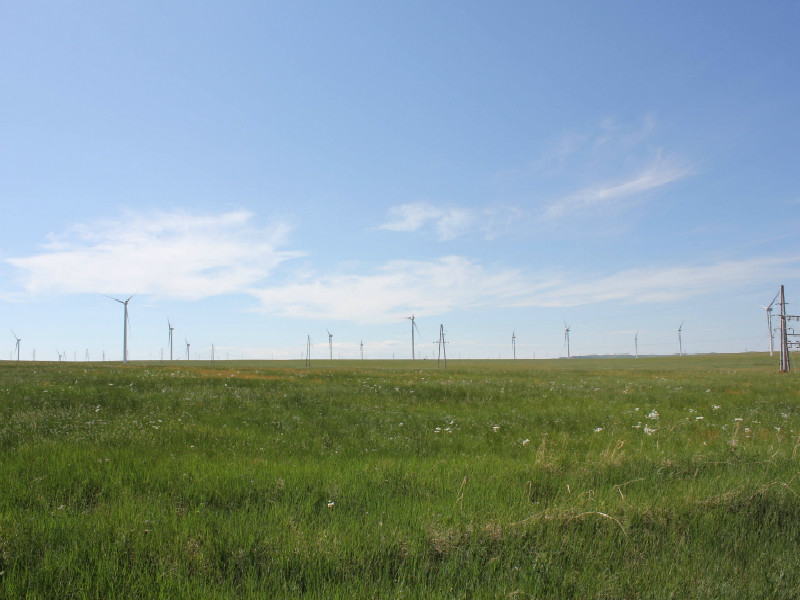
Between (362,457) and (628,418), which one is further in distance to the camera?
(628,418)

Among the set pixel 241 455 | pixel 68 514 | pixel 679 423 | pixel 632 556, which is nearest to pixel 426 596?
pixel 632 556

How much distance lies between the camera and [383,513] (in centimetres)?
575

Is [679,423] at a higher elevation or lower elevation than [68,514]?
lower

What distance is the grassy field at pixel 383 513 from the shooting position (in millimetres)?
4180

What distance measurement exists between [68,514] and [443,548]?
15.2 feet

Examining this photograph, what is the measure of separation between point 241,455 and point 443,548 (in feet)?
19.9

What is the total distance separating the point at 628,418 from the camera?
608 inches

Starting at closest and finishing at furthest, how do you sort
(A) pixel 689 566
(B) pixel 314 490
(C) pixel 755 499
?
(A) pixel 689 566 → (C) pixel 755 499 → (B) pixel 314 490

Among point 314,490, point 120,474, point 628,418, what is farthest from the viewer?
point 628,418

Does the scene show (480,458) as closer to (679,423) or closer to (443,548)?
(443,548)

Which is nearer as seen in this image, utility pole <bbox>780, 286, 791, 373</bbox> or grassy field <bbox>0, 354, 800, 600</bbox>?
grassy field <bbox>0, 354, 800, 600</bbox>

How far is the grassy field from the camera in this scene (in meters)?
4.18

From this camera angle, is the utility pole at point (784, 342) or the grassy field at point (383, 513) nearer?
the grassy field at point (383, 513)

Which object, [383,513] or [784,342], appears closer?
[383,513]
